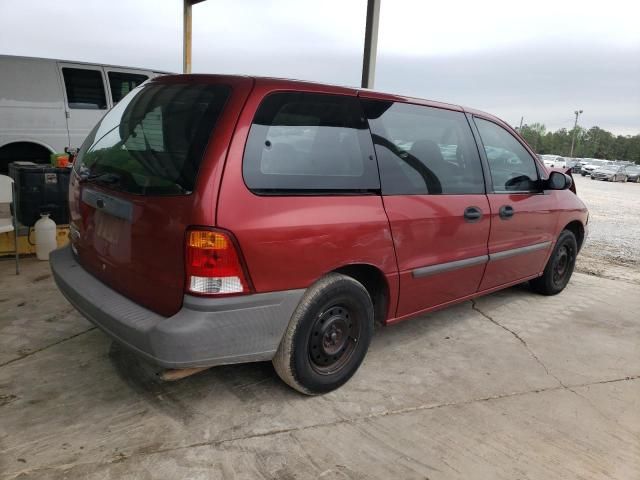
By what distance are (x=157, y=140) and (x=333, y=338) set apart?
4.51ft

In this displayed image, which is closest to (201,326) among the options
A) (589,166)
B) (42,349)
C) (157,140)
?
(157,140)

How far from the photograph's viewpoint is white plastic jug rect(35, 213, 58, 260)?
4910 mm

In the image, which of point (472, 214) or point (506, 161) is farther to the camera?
point (506, 161)

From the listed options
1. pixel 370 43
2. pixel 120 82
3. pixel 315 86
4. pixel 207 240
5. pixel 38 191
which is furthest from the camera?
pixel 120 82

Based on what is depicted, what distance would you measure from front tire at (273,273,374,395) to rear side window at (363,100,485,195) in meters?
0.64

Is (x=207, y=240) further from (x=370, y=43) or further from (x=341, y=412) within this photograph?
(x=370, y=43)

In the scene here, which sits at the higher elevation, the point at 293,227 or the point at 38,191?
the point at 293,227

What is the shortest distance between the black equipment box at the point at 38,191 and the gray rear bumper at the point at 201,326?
3189 millimetres

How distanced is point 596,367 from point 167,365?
278cm

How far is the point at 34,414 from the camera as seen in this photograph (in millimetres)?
2424

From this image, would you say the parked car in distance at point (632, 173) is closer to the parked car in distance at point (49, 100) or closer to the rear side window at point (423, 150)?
the parked car in distance at point (49, 100)

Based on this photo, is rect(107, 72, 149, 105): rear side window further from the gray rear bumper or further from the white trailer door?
the gray rear bumper

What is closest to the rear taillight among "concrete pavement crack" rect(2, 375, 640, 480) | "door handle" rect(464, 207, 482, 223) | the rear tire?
"concrete pavement crack" rect(2, 375, 640, 480)

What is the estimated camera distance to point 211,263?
6.90 feet
